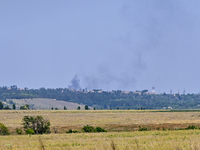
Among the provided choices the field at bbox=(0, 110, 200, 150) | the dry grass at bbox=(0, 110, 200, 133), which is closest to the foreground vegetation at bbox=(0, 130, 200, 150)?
the field at bbox=(0, 110, 200, 150)

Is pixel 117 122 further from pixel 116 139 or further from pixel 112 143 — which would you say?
pixel 112 143

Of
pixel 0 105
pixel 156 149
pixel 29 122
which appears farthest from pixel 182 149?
pixel 0 105

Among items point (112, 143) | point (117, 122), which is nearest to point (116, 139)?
point (112, 143)

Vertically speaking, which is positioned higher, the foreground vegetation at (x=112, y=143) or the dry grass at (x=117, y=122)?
the foreground vegetation at (x=112, y=143)

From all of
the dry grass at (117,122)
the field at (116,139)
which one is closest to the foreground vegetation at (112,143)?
the field at (116,139)

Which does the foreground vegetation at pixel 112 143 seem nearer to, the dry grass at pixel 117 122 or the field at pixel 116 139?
the field at pixel 116 139

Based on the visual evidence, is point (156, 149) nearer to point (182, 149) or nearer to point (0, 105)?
point (182, 149)

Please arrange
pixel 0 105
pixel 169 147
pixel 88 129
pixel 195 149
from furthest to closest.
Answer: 1. pixel 0 105
2. pixel 88 129
3. pixel 169 147
4. pixel 195 149

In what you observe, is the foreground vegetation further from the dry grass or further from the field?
the dry grass

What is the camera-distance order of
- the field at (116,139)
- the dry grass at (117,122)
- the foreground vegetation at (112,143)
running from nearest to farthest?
the foreground vegetation at (112,143) → the field at (116,139) → the dry grass at (117,122)

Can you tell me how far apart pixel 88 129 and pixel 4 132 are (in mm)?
10173

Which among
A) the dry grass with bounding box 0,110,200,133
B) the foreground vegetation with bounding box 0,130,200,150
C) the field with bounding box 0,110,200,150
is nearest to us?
the foreground vegetation with bounding box 0,130,200,150

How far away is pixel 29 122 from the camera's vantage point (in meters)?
52.2

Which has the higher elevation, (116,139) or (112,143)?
(112,143)
